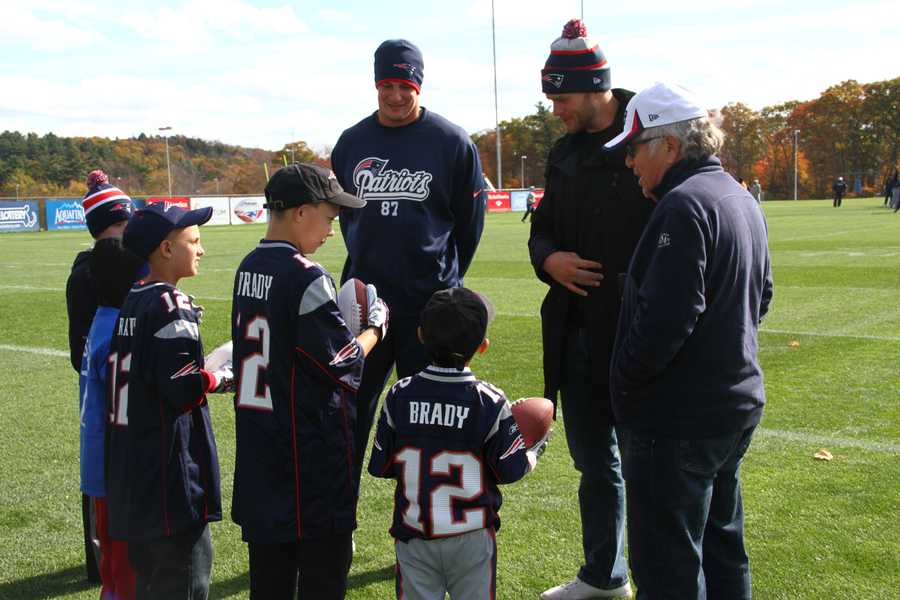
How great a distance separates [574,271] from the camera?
12.1 feet

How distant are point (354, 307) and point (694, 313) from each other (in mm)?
1278

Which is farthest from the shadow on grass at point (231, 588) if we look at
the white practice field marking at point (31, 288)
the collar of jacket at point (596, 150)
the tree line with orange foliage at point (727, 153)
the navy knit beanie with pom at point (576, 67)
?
the tree line with orange foliage at point (727, 153)

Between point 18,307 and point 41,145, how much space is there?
80794mm

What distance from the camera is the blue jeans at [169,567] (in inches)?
121

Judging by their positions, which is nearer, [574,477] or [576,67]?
[576,67]

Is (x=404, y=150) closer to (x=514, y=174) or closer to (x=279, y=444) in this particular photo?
(x=279, y=444)

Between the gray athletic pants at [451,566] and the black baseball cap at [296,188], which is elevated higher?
the black baseball cap at [296,188]

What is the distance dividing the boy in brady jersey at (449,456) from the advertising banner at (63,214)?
4403cm

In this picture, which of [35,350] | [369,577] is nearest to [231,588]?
[369,577]

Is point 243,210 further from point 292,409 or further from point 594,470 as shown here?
A: point 292,409

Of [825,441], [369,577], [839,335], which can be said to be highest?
[839,335]

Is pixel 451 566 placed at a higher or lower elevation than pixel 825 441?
higher

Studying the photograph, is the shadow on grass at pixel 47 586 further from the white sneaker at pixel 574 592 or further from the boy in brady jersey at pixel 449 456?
the white sneaker at pixel 574 592

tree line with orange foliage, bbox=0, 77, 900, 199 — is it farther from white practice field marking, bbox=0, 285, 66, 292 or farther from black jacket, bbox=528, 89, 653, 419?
black jacket, bbox=528, 89, 653, 419
